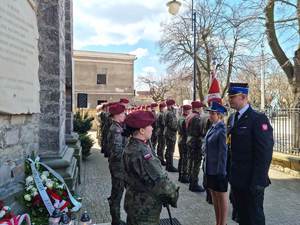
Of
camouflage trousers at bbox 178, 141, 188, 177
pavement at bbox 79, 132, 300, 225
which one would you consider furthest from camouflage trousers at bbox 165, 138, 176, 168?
camouflage trousers at bbox 178, 141, 188, 177

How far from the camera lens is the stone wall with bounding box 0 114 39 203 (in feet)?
12.5

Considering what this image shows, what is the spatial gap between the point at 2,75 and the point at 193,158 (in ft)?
16.7

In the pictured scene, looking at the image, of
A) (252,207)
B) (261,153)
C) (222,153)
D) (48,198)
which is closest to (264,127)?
(261,153)

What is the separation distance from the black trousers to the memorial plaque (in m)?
2.92

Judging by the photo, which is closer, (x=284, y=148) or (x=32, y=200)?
(x=32, y=200)

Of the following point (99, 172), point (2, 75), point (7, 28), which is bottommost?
point (99, 172)

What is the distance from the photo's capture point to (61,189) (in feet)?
15.1

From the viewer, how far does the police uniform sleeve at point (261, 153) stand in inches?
156

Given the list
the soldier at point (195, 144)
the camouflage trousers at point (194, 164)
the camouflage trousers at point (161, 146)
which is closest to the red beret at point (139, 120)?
the soldier at point (195, 144)

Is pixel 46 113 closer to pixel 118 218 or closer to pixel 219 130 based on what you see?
pixel 118 218

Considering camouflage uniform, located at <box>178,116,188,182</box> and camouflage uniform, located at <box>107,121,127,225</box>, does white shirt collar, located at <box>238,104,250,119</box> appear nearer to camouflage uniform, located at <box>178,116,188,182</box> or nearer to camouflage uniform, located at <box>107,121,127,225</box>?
camouflage uniform, located at <box>107,121,127,225</box>

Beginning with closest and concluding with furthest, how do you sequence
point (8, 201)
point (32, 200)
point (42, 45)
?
point (8, 201), point (32, 200), point (42, 45)

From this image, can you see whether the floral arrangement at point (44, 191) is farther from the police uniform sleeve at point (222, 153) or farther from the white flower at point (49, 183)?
the police uniform sleeve at point (222, 153)

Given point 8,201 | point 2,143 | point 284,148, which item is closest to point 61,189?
point 8,201
